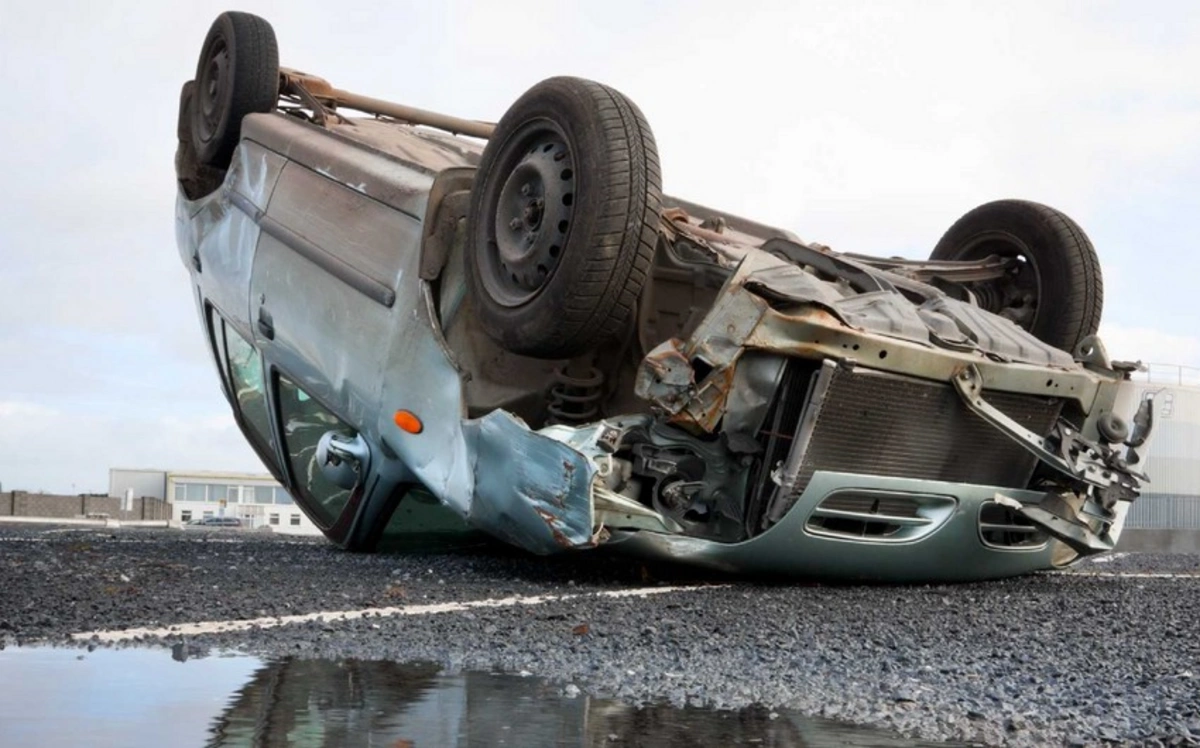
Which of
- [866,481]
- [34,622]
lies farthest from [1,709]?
[866,481]

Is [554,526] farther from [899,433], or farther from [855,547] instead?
[899,433]

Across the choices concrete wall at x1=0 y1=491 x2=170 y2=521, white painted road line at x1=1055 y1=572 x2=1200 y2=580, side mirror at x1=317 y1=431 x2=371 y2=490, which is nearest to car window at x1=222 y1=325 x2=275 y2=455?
side mirror at x1=317 y1=431 x2=371 y2=490

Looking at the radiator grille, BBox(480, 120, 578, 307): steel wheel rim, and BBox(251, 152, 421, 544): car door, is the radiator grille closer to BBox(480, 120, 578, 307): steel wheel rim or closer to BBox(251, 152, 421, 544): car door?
BBox(480, 120, 578, 307): steel wheel rim

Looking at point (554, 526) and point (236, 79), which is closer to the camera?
point (554, 526)

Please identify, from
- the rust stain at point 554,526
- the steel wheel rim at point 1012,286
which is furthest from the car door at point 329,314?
the steel wheel rim at point 1012,286

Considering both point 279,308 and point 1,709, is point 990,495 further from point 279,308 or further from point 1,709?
point 1,709

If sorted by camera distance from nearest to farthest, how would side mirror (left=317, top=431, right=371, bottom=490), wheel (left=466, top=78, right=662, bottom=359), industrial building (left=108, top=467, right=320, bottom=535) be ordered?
wheel (left=466, top=78, right=662, bottom=359) → side mirror (left=317, top=431, right=371, bottom=490) → industrial building (left=108, top=467, right=320, bottom=535)

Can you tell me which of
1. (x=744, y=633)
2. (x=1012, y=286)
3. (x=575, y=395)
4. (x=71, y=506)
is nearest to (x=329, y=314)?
(x=575, y=395)

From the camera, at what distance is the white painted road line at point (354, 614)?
411 centimetres

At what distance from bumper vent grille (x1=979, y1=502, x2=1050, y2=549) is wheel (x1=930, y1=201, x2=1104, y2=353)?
3.73 ft

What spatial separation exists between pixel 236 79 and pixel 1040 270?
181 inches

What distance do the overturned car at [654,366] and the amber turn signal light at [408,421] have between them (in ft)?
0.04

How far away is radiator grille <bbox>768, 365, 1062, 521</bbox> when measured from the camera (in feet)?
18.6

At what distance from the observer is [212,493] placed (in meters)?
44.0
